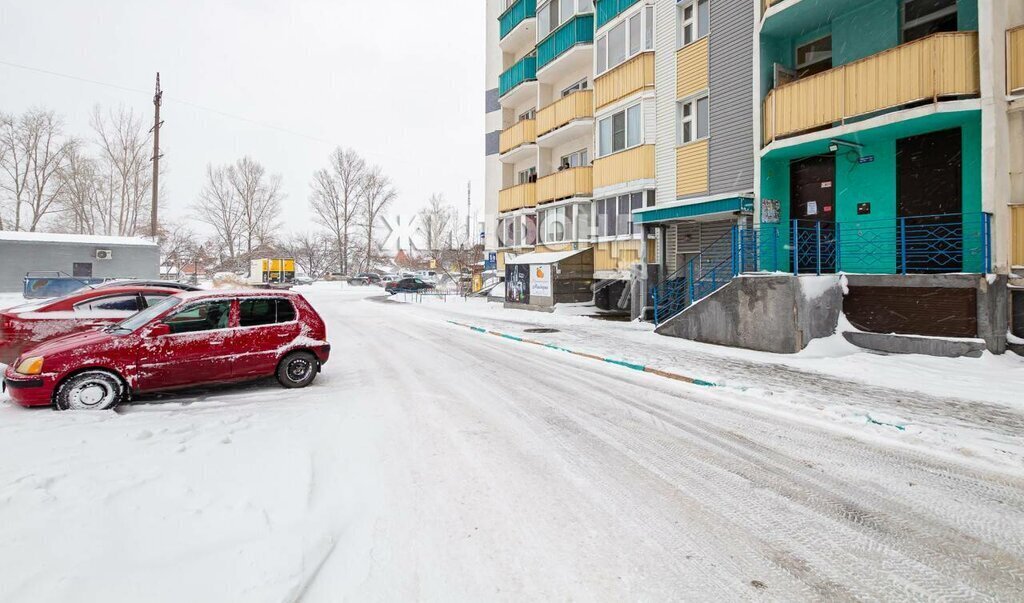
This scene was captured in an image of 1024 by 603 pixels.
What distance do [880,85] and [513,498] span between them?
38.3 ft

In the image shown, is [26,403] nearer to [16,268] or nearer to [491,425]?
[491,425]

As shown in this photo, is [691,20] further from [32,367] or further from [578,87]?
[32,367]

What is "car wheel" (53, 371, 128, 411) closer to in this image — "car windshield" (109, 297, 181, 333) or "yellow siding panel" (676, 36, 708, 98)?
"car windshield" (109, 297, 181, 333)

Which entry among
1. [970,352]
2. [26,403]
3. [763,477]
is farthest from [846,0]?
[26,403]

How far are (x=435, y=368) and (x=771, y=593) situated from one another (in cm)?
732

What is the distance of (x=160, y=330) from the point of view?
6773 mm

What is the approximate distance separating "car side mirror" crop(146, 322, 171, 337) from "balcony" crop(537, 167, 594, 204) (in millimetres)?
17288

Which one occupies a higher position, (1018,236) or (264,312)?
(1018,236)

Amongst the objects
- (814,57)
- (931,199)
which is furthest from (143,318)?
(814,57)

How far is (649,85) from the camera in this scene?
17.8 m

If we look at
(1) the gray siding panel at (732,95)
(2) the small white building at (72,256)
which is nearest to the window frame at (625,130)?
(1) the gray siding panel at (732,95)

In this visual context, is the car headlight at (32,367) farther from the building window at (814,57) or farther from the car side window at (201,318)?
the building window at (814,57)

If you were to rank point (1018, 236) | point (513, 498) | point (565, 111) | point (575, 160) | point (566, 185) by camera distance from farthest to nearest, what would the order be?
point (575, 160), point (565, 111), point (566, 185), point (1018, 236), point (513, 498)

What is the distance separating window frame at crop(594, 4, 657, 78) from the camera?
18.1 metres
